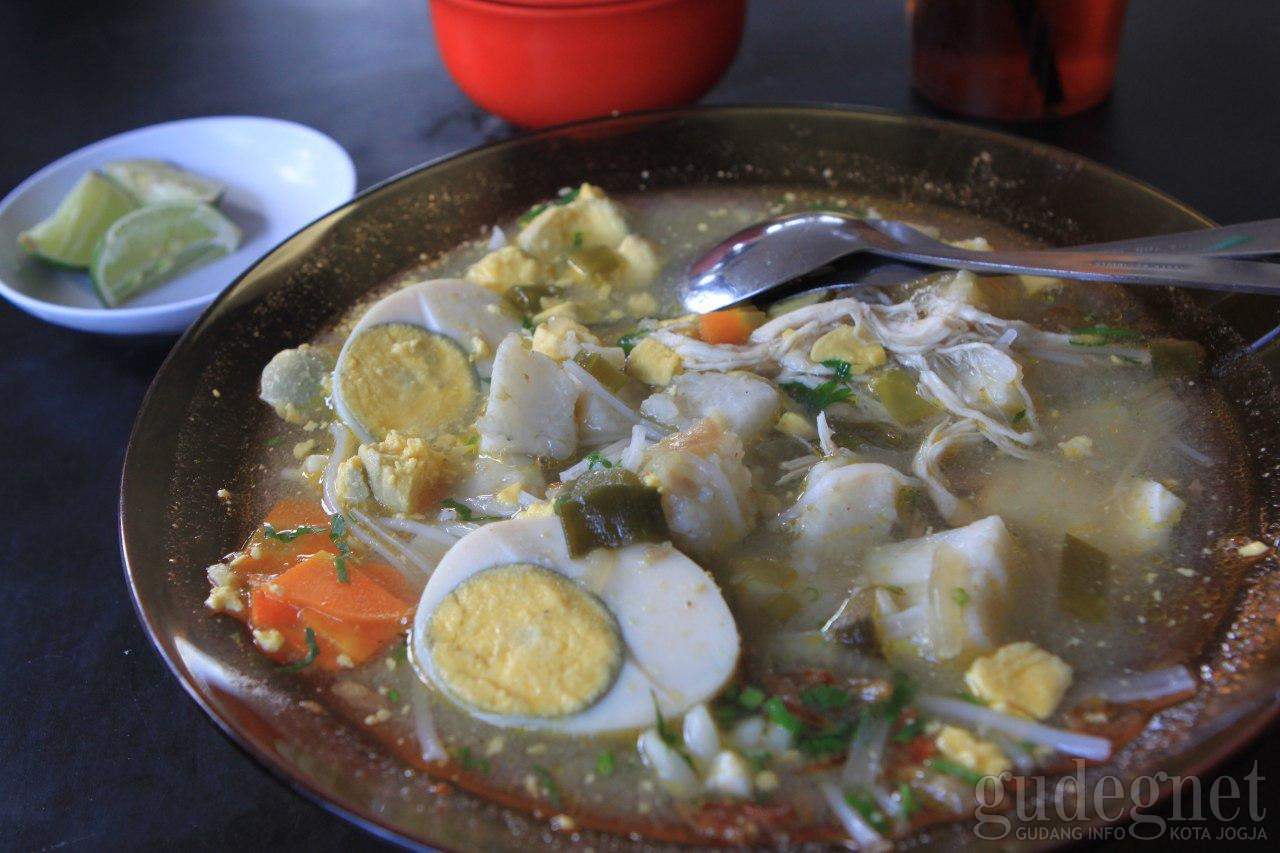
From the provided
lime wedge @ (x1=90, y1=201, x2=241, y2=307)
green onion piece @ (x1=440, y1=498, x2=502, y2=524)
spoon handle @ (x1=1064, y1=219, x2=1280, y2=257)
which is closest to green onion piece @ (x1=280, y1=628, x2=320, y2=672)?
green onion piece @ (x1=440, y1=498, x2=502, y2=524)

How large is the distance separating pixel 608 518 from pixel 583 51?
158cm

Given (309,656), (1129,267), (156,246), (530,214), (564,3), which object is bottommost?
(309,656)

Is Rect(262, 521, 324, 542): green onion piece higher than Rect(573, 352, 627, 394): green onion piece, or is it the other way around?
Rect(573, 352, 627, 394): green onion piece

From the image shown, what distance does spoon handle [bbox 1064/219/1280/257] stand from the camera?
5.90 feet

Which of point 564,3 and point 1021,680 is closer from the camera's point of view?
point 1021,680

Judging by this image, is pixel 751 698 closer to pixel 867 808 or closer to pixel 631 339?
pixel 867 808

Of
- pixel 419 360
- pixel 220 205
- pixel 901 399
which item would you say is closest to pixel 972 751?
pixel 901 399

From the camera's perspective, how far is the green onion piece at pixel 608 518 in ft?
5.32

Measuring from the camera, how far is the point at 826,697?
149 centimetres

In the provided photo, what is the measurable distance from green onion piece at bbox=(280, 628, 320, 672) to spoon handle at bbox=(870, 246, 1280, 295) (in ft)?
4.64

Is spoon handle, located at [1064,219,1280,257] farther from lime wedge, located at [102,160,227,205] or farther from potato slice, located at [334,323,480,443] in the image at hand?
lime wedge, located at [102,160,227,205]

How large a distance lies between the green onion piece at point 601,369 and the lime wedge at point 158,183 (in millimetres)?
1503

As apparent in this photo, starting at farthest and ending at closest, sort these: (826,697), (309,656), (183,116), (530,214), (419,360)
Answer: (183,116)
(530,214)
(419,360)
(309,656)
(826,697)

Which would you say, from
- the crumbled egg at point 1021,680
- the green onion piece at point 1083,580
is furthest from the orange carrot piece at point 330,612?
the green onion piece at point 1083,580
